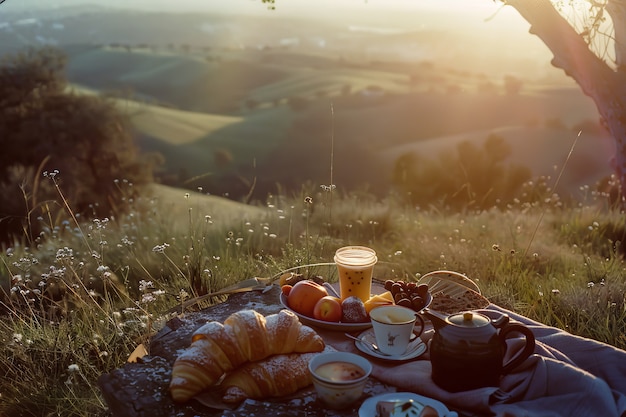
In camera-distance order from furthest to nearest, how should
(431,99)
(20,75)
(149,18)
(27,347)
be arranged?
1. (149,18)
2. (431,99)
3. (20,75)
4. (27,347)

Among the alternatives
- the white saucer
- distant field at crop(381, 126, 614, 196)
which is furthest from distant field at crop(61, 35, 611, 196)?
the white saucer

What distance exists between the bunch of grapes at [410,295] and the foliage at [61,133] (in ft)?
58.5

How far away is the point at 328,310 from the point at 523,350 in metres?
1.07

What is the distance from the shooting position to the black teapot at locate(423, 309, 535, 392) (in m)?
2.72

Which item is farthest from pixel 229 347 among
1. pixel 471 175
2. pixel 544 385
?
pixel 471 175

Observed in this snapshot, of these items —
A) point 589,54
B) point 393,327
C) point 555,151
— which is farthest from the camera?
point 555,151

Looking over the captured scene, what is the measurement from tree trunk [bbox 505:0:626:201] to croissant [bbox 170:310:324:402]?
5.53 meters

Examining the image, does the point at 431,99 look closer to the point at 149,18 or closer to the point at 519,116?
the point at 519,116

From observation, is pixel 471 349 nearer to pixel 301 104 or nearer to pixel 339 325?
pixel 339 325

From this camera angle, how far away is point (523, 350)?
2844 mm

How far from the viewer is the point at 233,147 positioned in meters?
71.5

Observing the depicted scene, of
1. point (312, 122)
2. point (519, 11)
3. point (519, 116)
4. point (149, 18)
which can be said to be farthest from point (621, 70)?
point (149, 18)

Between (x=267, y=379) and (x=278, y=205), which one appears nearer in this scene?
(x=267, y=379)

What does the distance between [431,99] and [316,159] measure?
56.0ft
